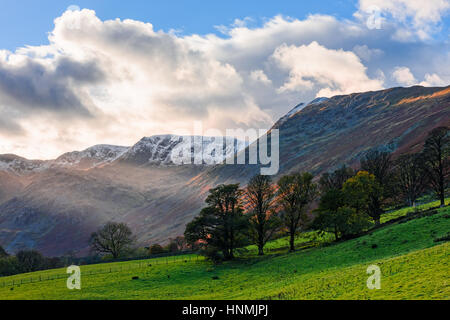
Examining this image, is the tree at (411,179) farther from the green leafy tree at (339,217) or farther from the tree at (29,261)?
the tree at (29,261)

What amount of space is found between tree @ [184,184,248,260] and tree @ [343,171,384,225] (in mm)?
21681

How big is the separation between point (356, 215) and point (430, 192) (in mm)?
56805

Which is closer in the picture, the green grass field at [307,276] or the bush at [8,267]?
the green grass field at [307,276]

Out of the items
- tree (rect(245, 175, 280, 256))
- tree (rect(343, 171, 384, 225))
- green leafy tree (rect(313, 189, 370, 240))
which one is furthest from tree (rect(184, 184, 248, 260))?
tree (rect(343, 171, 384, 225))

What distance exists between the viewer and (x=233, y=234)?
67312 millimetres

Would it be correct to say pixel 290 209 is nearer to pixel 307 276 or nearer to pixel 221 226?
pixel 221 226

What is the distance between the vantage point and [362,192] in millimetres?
60750

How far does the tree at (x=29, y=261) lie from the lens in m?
102

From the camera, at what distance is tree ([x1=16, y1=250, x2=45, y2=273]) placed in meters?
102

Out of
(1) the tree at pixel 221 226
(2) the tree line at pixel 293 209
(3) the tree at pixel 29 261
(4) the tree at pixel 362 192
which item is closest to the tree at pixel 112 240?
(3) the tree at pixel 29 261

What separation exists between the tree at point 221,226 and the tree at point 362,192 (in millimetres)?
21681

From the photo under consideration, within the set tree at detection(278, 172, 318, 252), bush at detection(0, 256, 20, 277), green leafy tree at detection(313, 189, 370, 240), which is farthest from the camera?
bush at detection(0, 256, 20, 277)

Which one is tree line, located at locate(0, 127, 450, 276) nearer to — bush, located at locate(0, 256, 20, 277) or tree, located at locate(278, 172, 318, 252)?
tree, located at locate(278, 172, 318, 252)
